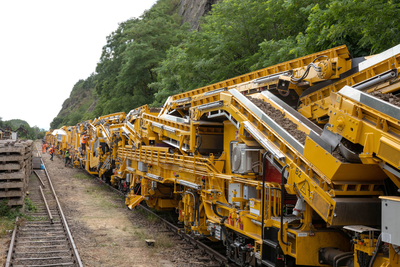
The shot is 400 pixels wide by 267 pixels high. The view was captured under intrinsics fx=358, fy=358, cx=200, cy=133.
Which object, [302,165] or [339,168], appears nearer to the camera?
[339,168]

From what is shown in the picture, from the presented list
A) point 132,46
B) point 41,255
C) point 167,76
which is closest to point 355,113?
point 41,255

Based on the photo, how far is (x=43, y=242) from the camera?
32.7 feet

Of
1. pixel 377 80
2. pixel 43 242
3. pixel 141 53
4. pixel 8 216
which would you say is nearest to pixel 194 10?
pixel 141 53

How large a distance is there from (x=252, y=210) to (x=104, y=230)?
644 centimetres

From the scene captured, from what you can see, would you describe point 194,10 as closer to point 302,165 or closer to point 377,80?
point 377,80

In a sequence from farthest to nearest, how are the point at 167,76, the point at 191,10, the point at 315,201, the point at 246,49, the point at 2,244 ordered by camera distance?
the point at 191,10 → the point at 167,76 → the point at 246,49 → the point at 2,244 → the point at 315,201

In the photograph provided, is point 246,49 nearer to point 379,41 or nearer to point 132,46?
point 379,41

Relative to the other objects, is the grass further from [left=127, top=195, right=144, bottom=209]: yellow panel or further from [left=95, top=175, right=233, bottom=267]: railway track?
[left=95, top=175, right=233, bottom=267]: railway track

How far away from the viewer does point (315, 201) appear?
543 centimetres

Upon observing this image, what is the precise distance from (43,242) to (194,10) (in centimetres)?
4274

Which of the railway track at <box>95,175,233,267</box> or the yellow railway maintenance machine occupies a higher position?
the yellow railway maintenance machine

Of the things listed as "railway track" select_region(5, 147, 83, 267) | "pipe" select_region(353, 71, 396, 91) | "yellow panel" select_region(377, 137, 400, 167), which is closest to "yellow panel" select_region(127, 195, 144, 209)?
"railway track" select_region(5, 147, 83, 267)

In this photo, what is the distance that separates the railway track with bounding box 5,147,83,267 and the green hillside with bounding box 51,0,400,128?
361 inches

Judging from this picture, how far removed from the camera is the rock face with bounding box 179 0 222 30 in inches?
1657
